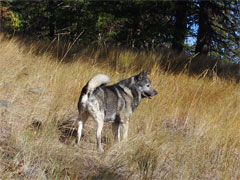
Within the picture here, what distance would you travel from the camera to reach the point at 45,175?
9.84 feet

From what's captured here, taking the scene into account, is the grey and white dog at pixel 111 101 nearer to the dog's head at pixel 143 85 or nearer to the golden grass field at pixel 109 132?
the dog's head at pixel 143 85

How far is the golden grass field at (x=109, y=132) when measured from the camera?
3328mm

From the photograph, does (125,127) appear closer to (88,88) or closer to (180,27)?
(88,88)

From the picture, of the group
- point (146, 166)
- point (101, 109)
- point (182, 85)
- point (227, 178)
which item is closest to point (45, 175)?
point (146, 166)

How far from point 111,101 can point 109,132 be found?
2.26 feet

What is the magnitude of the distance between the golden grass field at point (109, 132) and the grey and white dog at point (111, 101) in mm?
244

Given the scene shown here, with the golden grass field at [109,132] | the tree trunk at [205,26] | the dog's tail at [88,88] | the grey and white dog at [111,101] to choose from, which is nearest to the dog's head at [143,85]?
the grey and white dog at [111,101]

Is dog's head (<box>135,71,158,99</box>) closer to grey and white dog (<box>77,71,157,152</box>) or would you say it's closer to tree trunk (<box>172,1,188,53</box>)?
grey and white dog (<box>77,71,157,152</box>)

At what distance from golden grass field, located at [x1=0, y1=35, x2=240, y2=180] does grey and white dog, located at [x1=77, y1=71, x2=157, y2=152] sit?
9.6 inches

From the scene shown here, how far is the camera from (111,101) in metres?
4.65

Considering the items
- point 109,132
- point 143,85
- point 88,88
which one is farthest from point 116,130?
point 143,85

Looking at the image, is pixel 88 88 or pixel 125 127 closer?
pixel 88 88

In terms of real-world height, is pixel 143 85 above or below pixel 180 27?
below

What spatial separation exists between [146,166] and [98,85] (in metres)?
1.39
